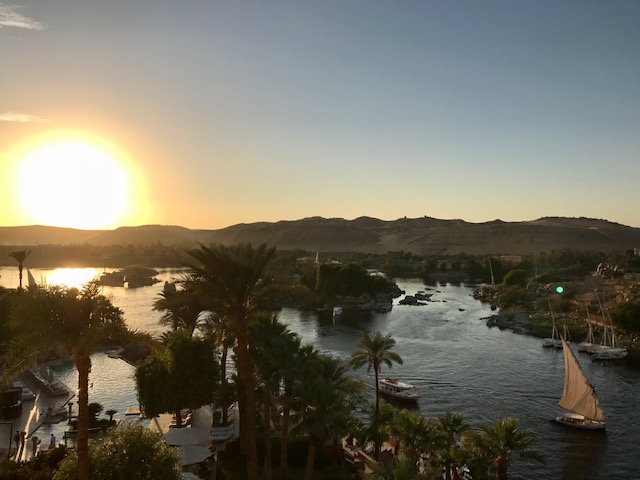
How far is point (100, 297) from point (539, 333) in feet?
253

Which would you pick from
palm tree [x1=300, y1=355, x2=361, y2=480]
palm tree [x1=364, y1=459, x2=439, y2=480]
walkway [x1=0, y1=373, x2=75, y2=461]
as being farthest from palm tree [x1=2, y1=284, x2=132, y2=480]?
walkway [x1=0, y1=373, x2=75, y2=461]

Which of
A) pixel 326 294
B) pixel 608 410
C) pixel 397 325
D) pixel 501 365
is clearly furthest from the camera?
pixel 326 294

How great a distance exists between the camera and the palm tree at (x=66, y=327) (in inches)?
599

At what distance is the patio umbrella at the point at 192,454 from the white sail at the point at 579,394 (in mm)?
28884

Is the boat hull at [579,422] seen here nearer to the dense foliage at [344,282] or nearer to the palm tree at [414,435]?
the palm tree at [414,435]

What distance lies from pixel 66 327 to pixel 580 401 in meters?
40.0

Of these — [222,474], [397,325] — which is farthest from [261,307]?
[397,325]

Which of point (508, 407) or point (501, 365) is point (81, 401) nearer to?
point (508, 407)

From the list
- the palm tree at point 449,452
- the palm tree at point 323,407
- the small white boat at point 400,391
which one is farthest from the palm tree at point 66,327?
the small white boat at point 400,391

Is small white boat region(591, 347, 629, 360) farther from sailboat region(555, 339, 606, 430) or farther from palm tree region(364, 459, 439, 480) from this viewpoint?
palm tree region(364, 459, 439, 480)

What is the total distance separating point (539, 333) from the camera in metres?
80.7

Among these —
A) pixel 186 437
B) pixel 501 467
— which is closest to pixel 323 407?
pixel 501 467

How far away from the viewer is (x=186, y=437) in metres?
27.2

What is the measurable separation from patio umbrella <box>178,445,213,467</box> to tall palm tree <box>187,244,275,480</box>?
4.01 metres
